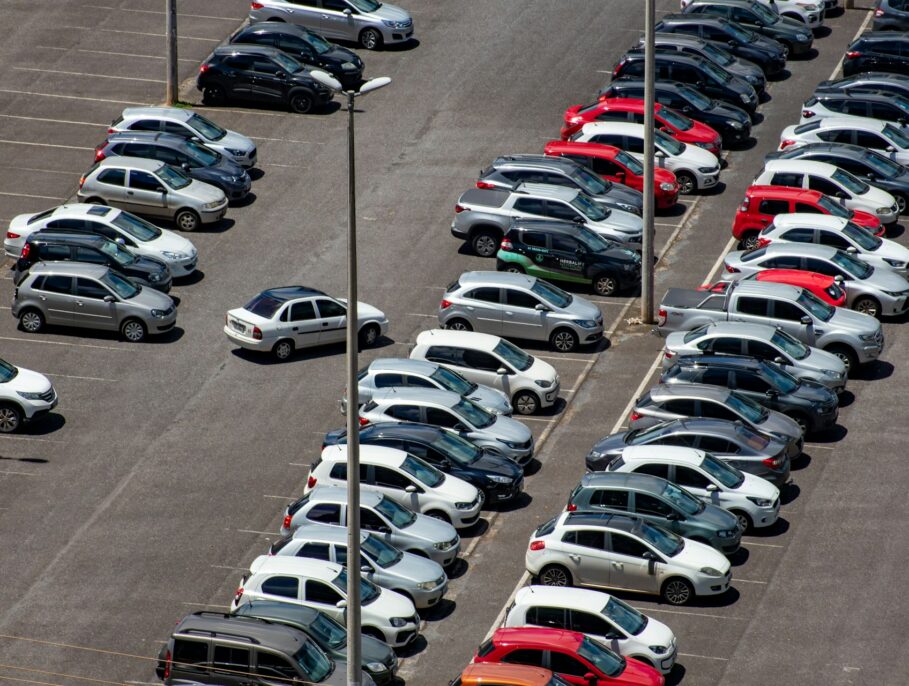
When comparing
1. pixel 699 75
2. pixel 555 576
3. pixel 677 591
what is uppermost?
pixel 699 75

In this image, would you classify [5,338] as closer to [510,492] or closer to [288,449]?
[288,449]

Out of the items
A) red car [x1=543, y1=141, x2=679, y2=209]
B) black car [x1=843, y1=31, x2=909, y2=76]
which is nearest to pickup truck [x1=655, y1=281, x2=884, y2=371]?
red car [x1=543, y1=141, x2=679, y2=209]

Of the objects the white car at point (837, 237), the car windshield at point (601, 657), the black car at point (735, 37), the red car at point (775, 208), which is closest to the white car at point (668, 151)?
the red car at point (775, 208)

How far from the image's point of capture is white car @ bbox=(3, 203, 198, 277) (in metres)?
43.5

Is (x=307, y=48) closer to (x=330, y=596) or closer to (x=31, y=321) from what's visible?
(x=31, y=321)

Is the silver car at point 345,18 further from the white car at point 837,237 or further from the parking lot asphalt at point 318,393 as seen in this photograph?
the white car at point 837,237

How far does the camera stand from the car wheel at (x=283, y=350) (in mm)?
40469

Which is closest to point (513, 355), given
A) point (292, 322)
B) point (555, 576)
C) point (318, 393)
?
point (318, 393)

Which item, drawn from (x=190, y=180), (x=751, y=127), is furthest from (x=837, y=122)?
(x=190, y=180)

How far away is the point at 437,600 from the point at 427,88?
25360 mm

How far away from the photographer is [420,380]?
3734 centimetres

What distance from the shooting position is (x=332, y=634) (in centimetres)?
2955

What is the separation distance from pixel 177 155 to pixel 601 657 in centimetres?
2279

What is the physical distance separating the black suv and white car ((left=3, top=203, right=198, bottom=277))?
7.48m
